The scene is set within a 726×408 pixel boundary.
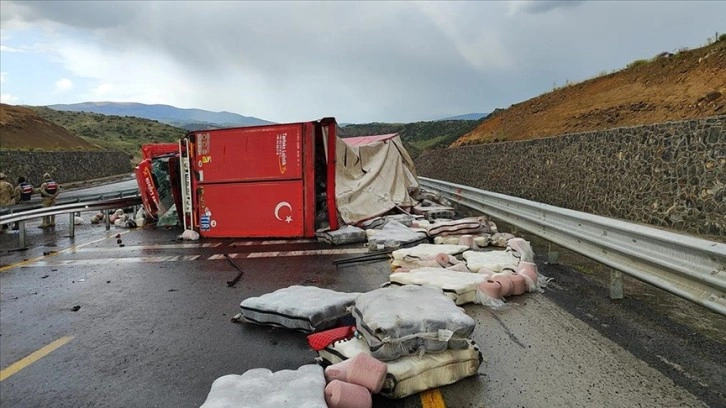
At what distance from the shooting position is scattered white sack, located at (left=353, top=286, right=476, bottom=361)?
315 centimetres

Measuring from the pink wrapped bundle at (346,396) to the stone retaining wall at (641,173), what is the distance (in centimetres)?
764

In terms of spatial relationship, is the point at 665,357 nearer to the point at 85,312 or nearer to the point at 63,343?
the point at 63,343

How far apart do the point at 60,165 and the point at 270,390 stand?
130 ft

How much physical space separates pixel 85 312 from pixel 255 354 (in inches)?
105

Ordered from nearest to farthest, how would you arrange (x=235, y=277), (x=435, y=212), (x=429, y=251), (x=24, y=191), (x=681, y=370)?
(x=681, y=370), (x=235, y=277), (x=429, y=251), (x=435, y=212), (x=24, y=191)

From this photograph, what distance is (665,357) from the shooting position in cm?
355

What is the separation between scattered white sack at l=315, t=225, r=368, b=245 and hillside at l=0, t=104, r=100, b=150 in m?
48.3

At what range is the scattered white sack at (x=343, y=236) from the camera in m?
9.42

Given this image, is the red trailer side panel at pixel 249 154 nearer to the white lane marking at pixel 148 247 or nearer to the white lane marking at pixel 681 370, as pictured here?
the white lane marking at pixel 148 247

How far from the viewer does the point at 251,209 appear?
10.6 metres

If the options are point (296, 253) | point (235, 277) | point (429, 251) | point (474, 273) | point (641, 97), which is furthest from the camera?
point (641, 97)

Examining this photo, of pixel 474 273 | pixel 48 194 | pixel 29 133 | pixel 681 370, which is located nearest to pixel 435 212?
pixel 474 273

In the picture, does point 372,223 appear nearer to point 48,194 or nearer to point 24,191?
point 48,194

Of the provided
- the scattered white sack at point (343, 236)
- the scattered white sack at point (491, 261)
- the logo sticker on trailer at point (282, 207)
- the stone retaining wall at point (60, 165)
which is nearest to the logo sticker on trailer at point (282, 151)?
the logo sticker on trailer at point (282, 207)
